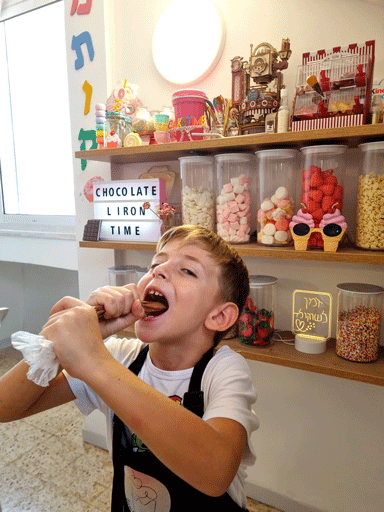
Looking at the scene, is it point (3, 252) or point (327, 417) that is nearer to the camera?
point (327, 417)

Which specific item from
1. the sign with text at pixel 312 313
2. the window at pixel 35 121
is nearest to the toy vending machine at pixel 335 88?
the sign with text at pixel 312 313

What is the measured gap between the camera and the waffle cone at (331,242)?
119cm

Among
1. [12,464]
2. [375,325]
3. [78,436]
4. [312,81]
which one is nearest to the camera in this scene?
[312,81]

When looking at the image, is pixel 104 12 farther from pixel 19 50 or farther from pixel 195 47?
pixel 19 50

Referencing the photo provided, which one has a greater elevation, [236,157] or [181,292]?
[236,157]

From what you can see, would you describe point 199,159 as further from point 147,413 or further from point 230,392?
point 147,413

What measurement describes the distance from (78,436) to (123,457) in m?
1.50

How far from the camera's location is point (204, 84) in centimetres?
160

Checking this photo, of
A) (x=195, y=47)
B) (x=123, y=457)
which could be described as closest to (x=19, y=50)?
(x=195, y=47)

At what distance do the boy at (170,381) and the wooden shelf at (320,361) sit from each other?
46 centimetres

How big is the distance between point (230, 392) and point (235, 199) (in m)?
0.78

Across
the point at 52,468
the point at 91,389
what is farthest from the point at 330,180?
the point at 52,468

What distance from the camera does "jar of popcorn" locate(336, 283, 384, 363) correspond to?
49.8 inches

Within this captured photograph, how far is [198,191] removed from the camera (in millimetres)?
1442
